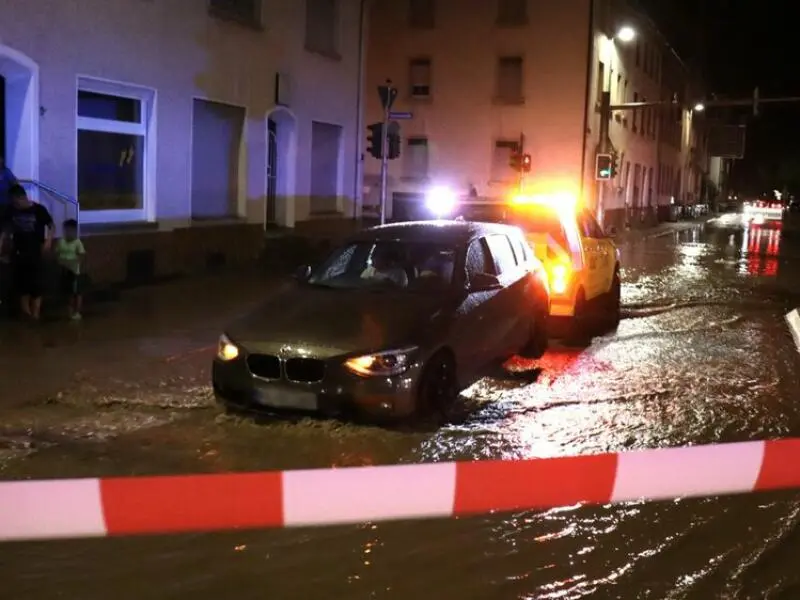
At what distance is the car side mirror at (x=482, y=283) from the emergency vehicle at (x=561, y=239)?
10.1 ft

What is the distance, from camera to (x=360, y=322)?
24.2 feet

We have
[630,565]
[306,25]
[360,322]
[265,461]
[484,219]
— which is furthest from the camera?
[306,25]

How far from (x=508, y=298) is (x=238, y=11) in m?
11.1

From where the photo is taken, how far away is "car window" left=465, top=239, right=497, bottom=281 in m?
8.67

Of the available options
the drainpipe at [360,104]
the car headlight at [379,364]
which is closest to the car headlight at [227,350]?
the car headlight at [379,364]

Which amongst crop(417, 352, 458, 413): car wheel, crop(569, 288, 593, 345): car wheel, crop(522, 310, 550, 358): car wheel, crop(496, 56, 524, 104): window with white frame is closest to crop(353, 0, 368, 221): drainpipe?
crop(569, 288, 593, 345): car wheel

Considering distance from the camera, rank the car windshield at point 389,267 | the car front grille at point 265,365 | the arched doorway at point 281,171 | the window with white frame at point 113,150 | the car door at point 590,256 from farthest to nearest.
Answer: the arched doorway at point 281,171
the window with white frame at point 113,150
the car door at point 590,256
the car windshield at point 389,267
the car front grille at point 265,365

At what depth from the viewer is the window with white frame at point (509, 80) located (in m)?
34.8

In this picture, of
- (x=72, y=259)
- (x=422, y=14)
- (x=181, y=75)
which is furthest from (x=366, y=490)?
(x=422, y=14)

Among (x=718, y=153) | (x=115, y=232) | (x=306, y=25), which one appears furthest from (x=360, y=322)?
(x=718, y=153)

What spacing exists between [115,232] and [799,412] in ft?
33.9

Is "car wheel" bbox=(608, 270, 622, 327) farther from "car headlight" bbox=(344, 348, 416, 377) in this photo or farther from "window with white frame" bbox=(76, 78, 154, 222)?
Result: "window with white frame" bbox=(76, 78, 154, 222)

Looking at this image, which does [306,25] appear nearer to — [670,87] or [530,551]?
[530,551]

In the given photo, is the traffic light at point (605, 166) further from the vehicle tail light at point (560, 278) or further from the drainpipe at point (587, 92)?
the vehicle tail light at point (560, 278)
